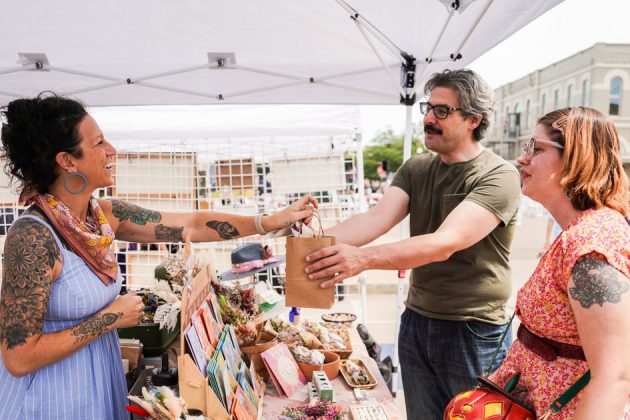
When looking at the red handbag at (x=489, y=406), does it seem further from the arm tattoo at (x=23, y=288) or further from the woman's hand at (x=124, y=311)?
the arm tattoo at (x=23, y=288)

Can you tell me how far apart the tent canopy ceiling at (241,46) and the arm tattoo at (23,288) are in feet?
5.94

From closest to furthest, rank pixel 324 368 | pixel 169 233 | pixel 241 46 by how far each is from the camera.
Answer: pixel 169 233, pixel 324 368, pixel 241 46

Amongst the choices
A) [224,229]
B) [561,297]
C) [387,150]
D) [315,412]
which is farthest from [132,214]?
[387,150]

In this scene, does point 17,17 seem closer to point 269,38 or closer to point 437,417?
point 269,38

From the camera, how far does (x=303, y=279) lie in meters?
1.79

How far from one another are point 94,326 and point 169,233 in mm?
676

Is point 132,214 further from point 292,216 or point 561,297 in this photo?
point 561,297

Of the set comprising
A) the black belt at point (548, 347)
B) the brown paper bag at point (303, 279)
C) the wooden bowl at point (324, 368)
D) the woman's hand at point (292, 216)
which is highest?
the woman's hand at point (292, 216)

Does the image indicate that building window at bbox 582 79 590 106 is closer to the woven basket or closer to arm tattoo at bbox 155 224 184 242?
the woven basket

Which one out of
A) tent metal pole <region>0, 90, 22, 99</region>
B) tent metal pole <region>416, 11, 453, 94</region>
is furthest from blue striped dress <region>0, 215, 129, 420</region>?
tent metal pole <region>0, 90, 22, 99</region>

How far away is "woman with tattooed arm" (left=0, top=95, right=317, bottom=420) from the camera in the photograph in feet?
4.71

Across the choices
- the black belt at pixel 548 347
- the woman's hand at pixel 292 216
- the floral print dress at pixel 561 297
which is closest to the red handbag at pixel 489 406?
the floral print dress at pixel 561 297

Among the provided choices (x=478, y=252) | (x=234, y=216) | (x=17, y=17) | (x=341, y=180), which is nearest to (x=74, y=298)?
(x=234, y=216)

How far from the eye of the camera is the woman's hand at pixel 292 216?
83.4 inches
